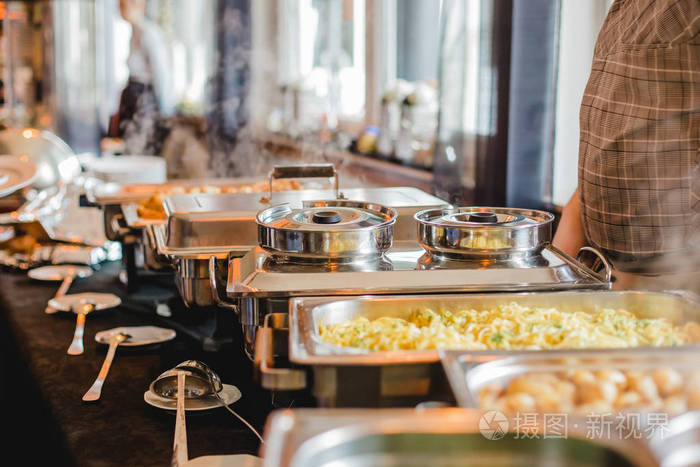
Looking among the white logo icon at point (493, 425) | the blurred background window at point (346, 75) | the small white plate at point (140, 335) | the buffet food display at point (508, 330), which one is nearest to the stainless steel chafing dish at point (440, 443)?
the white logo icon at point (493, 425)

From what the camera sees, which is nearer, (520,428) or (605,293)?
(520,428)

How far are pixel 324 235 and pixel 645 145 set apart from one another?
0.68 metres

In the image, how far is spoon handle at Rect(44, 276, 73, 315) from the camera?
6.91ft

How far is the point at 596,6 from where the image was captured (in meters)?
2.36

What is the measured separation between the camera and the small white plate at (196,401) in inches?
53.5

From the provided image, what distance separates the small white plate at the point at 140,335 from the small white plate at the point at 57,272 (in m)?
0.72

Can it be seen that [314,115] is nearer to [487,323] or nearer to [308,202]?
[308,202]

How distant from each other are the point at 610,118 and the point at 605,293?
0.51 meters

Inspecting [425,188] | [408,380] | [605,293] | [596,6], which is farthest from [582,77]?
[408,380]

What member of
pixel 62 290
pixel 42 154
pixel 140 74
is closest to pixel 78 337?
pixel 62 290

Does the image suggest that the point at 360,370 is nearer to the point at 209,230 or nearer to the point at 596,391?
the point at 596,391

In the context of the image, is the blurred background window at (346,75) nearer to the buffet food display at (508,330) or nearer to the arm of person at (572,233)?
the arm of person at (572,233)

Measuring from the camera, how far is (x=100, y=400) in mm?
1462

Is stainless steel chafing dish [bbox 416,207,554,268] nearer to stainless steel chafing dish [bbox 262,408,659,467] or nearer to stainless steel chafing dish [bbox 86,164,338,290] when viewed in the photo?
stainless steel chafing dish [bbox 86,164,338,290]
